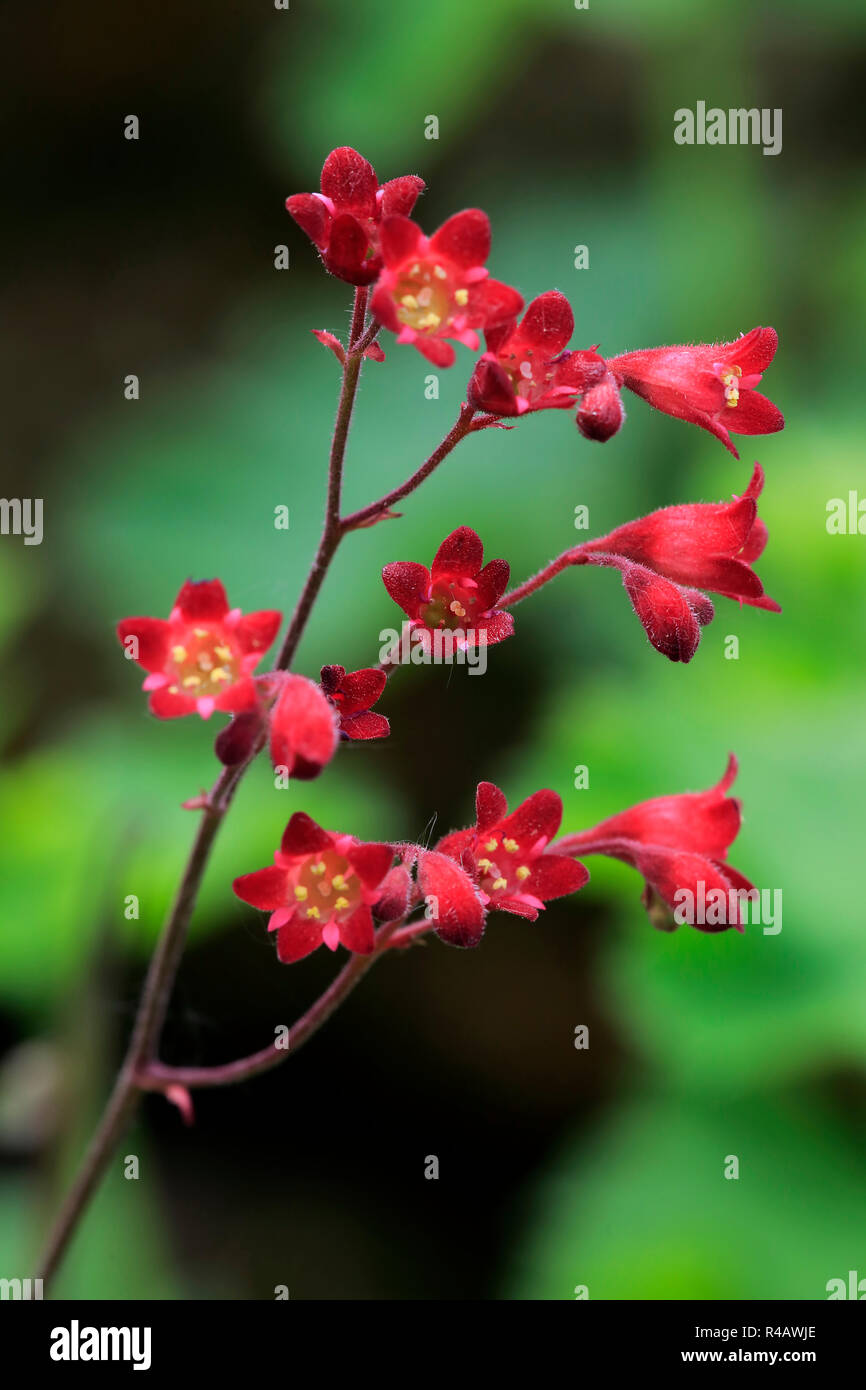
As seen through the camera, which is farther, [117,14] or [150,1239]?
Result: [117,14]

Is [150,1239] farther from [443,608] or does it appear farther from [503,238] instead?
[503,238]

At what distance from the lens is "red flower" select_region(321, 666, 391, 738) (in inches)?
58.2

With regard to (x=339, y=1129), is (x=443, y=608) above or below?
above

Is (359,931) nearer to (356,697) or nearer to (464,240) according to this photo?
(356,697)

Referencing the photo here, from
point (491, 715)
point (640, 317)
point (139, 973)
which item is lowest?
point (139, 973)

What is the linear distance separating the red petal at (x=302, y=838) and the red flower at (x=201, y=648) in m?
0.17

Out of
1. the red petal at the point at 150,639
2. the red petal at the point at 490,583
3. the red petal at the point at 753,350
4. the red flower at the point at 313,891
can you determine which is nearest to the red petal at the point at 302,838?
the red flower at the point at 313,891

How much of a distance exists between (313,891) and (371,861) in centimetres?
15

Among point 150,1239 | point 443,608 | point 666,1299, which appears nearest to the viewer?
point 443,608

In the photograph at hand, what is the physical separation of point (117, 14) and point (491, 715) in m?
3.97

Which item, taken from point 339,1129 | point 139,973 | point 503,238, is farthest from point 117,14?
point 339,1129

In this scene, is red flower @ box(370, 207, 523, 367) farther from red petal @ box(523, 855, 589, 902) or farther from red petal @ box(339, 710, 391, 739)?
red petal @ box(523, 855, 589, 902)

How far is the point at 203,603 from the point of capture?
140 cm

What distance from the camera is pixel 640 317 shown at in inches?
173
